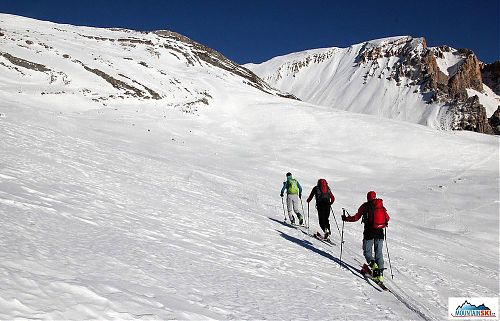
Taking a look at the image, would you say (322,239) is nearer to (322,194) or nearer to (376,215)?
(322,194)

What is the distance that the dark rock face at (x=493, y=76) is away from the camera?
7347 inches

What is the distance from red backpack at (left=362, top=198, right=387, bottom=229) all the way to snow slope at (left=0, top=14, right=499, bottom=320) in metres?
1.36

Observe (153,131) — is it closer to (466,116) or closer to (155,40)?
(155,40)

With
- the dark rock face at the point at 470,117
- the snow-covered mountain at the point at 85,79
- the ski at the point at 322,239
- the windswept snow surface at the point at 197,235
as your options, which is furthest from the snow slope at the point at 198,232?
the dark rock face at the point at 470,117

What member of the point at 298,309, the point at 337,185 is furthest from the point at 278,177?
the point at 298,309

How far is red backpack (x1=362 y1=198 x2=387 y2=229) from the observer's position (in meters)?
9.35

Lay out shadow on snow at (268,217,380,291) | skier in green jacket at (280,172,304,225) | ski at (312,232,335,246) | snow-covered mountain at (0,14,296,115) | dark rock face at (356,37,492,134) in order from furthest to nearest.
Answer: dark rock face at (356,37,492,134)
snow-covered mountain at (0,14,296,115)
skier in green jacket at (280,172,304,225)
ski at (312,232,335,246)
shadow on snow at (268,217,380,291)

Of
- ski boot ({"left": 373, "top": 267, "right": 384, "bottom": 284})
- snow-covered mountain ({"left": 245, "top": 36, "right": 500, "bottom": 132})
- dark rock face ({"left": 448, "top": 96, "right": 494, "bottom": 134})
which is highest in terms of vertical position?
snow-covered mountain ({"left": 245, "top": 36, "right": 500, "bottom": 132})

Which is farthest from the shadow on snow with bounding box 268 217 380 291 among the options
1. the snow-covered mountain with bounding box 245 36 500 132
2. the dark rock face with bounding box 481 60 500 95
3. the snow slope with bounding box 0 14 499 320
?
the dark rock face with bounding box 481 60 500 95

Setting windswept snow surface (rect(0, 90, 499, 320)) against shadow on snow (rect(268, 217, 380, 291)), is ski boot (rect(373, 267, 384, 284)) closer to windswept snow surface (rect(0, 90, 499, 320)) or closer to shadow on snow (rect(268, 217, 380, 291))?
shadow on snow (rect(268, 217, 380, 291))

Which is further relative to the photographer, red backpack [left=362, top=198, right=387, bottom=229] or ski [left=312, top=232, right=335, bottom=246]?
ski [left=312, top=232, right=335, bottom=246]

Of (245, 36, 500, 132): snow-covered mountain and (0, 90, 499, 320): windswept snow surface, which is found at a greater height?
(245, 36, 500, 132): snow-covered mountain

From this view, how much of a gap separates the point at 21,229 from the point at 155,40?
84.9 m

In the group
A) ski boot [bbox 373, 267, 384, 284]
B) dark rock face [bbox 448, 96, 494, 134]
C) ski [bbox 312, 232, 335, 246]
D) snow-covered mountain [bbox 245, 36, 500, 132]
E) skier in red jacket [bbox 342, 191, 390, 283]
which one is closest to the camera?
ski boot [bbox 373, 267, 384, 284]
